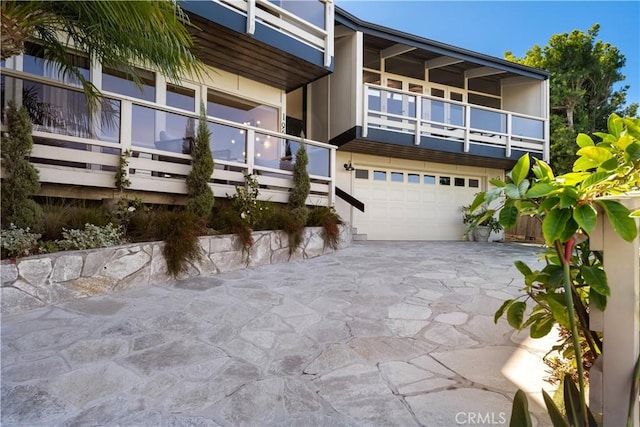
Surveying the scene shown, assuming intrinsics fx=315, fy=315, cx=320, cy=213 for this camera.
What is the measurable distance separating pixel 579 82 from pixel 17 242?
17461 mm

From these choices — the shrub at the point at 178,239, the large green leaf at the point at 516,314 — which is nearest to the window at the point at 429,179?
the shrub at the point at 178,239

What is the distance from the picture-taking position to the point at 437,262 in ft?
17.8

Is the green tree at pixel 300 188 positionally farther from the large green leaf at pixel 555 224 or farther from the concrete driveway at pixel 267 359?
the large green leaf at pixel 555 224

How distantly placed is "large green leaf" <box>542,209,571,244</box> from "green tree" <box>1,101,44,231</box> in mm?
4273

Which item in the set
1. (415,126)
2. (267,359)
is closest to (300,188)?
(267,359)

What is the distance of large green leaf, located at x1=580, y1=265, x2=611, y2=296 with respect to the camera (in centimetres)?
116

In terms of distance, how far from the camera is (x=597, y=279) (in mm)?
1191

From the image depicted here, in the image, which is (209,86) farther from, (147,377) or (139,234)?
(147,377)

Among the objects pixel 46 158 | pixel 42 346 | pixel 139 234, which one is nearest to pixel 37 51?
pixel 46 158

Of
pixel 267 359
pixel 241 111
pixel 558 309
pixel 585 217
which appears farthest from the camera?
pixel 241 111

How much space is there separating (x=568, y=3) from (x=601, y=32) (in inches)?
131

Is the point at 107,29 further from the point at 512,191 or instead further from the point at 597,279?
the point at 597,279

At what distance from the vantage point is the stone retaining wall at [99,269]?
2799mm

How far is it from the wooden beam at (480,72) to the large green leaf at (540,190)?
10970 millimetres
